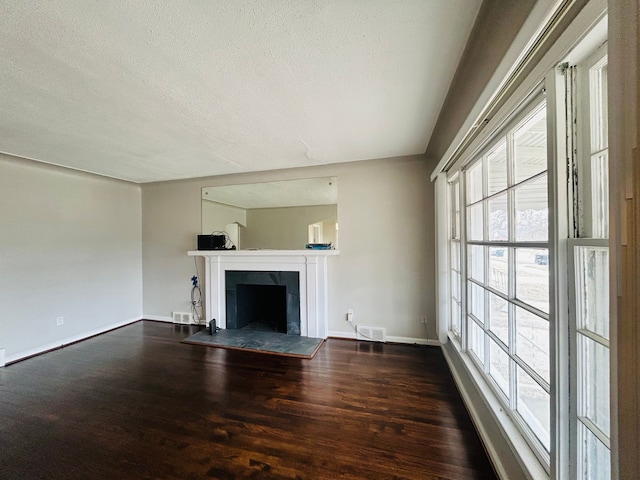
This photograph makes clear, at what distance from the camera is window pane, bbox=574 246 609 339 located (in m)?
0.75

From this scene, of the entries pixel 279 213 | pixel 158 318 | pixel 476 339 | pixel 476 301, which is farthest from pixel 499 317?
pixel 158 318

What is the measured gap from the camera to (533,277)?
114cm

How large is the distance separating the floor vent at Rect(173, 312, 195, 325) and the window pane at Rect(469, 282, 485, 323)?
401 cm

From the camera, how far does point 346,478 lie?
4.45ft

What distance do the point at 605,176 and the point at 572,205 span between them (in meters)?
0.12

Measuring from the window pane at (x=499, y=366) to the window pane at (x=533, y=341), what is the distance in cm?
22

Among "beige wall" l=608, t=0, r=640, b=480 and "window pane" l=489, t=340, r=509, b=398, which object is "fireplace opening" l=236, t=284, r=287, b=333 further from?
"beige wall" l=608, t=0, r=640, b=480

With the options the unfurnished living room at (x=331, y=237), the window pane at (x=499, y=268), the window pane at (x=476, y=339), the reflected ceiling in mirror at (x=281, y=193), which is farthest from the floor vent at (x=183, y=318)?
the window pane at (x=499, y=268)

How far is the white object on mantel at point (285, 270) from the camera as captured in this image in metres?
3.29

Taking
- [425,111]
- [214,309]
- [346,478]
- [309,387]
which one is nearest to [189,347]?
[214,309]

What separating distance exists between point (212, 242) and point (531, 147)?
376cm

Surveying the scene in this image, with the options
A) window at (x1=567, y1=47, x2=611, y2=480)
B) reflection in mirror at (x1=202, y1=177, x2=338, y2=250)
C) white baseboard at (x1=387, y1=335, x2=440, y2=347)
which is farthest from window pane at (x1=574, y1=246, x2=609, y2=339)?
reflection in mirror at (x1=202, y1=177, x2=338, y2=250)

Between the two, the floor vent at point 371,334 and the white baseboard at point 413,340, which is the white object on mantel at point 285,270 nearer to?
the floor vent at point 371,334

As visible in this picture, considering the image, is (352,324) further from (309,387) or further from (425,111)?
(425,111)
